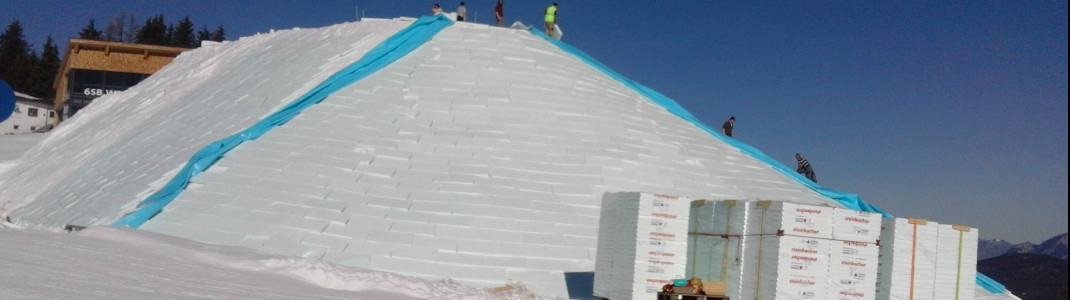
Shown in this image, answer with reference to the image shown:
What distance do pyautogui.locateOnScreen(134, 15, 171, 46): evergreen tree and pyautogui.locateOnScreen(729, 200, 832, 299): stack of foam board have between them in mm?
61868

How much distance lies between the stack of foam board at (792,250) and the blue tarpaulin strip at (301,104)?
705cm

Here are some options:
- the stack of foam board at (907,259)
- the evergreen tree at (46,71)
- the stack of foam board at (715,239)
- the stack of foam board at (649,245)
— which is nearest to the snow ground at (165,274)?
the stack of foam board at (649,245)

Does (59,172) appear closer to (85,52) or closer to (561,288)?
(561,288)

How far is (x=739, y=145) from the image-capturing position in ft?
54.8

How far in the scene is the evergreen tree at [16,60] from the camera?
6119cm

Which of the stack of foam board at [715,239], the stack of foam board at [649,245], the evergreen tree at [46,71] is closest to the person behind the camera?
the stack of foam board at [649,245]

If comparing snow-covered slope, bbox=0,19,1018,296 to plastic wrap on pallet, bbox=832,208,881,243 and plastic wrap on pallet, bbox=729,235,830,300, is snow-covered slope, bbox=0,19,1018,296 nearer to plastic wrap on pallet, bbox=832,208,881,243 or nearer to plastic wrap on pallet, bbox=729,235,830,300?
plastic wrap on pallet, bbox=729,235,830,300

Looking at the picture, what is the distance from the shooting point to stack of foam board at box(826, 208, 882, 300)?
32.0 ft

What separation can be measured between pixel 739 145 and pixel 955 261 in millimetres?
6393

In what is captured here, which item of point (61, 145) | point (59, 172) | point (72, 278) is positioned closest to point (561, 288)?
point (72, 278)

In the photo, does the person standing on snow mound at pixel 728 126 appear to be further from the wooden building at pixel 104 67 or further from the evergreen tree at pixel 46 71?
the evergreen tree at pixel 46 71

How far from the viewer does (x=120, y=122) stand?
66.5 feet

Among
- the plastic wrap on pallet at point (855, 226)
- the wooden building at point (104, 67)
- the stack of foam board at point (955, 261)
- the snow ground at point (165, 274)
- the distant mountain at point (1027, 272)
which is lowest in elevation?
the distant mountain at point (1027, 272)

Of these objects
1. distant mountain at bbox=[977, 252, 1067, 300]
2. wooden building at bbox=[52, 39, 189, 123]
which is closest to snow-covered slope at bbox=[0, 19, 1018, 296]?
distant mountain at bbox=[977, 252, 1067, 300]
